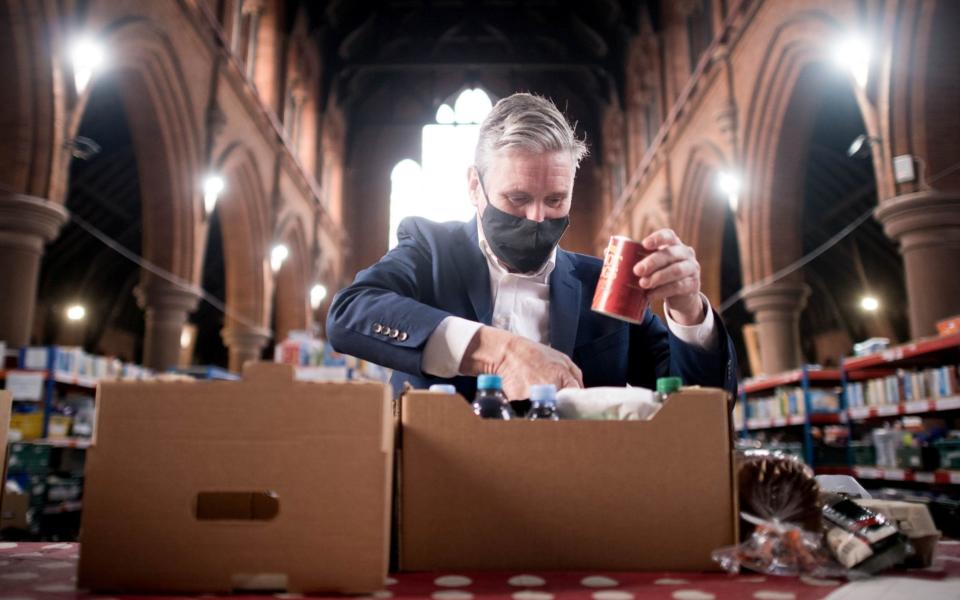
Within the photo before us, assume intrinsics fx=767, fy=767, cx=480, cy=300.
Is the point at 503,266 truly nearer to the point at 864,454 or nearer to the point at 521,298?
the point at 521,298

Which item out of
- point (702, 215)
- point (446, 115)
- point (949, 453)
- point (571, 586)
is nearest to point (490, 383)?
point (571, 586)

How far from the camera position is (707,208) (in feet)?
43.5

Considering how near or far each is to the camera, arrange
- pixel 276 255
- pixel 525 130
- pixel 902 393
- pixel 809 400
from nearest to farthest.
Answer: pixel 525 130 < pixel 902 393 < pixel 809 400 < pixel 276 255

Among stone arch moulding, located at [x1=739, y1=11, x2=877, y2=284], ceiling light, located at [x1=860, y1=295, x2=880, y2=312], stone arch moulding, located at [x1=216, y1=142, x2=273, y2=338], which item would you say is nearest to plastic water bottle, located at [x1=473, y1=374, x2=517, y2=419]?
stone arch moulding, located at [x1=739, y1=11, x2=877, y2=284]

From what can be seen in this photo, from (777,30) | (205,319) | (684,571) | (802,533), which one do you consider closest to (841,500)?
(802,533)

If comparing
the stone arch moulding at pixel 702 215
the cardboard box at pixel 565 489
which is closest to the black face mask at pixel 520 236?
the cardboard box at pixel 565 489

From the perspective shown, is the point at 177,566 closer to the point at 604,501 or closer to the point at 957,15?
the point at 604,501

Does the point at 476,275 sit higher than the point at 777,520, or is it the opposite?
the point at 476,275

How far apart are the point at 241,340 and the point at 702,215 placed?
8.55 metres

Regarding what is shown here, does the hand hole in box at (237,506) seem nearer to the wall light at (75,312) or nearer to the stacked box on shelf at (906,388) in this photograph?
the stacked box on shelf at (906,388)

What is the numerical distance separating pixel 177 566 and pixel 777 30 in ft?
32.9

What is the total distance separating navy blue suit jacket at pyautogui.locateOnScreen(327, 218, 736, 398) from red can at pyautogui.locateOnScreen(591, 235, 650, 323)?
0.40 m

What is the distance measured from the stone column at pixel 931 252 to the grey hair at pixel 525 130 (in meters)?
5.86

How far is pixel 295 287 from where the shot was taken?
1680 cm
